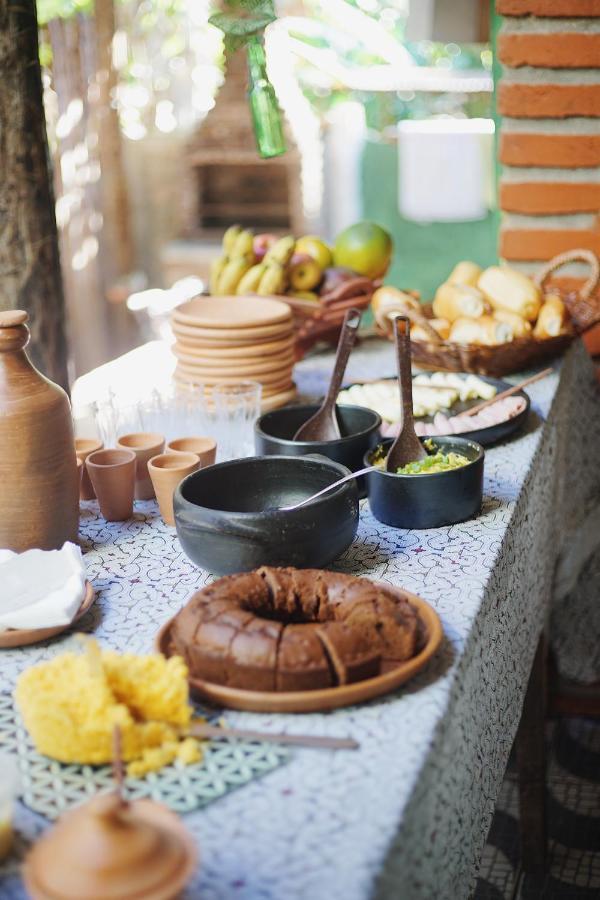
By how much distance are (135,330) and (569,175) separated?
460 cm

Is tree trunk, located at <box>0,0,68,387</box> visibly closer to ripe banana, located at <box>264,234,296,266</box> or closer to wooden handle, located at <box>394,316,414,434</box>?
ripe banana, located at <box>264,234,296,266</box>

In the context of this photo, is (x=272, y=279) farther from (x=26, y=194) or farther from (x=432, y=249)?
(x=432, y=249)

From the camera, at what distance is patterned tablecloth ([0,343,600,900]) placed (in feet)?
2.70

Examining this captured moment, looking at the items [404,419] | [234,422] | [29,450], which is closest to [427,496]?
[404,419]

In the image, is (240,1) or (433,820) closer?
(433,820)

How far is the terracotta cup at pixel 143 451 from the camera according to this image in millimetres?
1684

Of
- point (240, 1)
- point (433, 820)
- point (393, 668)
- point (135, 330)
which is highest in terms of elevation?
point (240, 1)

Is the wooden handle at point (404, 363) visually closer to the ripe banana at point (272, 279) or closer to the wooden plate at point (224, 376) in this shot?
the wooden plate at point (224, 376)

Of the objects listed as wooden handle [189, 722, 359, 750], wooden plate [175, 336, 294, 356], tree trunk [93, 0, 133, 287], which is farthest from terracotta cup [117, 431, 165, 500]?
tree trunk [93, 0, 133, 287]

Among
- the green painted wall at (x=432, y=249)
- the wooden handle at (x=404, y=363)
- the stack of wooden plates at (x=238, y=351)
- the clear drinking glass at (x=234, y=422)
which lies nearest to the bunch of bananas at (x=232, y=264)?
the stack of wooden plates at (x=238, y=351)

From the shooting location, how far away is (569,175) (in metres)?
2.64

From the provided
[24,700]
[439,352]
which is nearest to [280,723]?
[24,700]

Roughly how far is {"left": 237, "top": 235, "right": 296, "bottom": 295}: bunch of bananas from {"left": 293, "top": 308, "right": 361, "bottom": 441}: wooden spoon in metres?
0.76

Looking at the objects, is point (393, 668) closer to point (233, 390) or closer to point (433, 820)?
point (433, 820)
